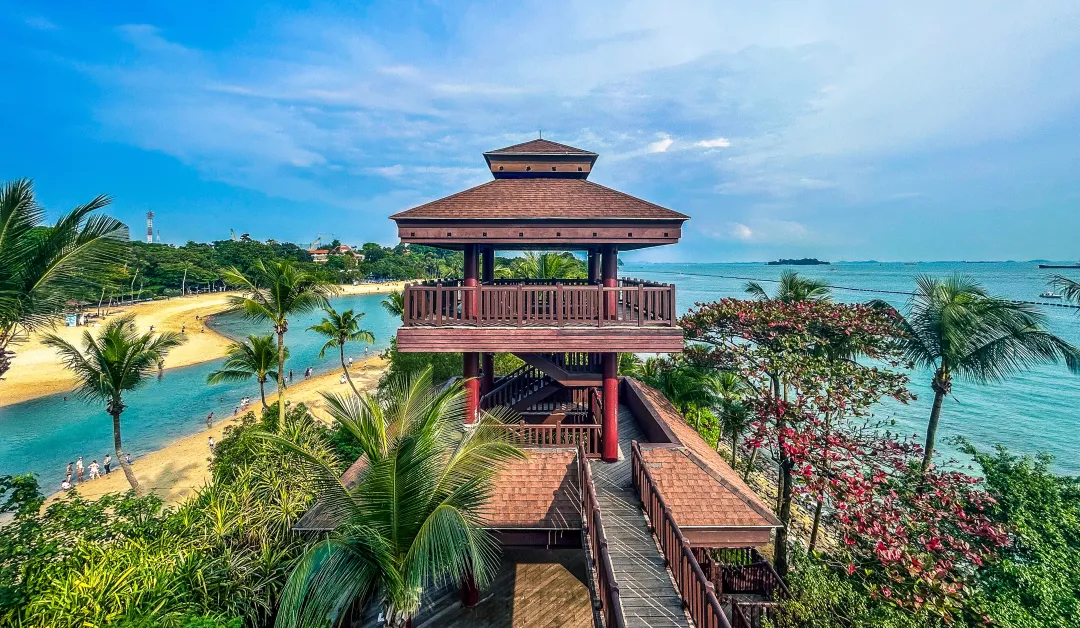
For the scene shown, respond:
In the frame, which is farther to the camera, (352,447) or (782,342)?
(352,447)

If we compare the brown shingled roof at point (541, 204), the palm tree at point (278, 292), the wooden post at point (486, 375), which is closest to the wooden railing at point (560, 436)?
the wooden post at point (486, 375)

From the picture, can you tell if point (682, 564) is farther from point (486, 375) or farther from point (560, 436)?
point (486, 375)

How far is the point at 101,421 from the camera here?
28344 mm

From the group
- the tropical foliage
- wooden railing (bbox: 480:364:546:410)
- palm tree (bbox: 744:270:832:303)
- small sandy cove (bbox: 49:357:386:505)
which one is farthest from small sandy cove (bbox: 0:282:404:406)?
palm tree (bbox: 744:270:832:303)

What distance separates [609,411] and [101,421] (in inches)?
1450

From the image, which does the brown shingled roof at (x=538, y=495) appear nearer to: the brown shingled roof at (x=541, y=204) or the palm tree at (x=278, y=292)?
the brown shingled roof at (x=541, y=204)

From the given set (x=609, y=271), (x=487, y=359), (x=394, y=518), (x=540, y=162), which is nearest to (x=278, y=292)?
(x=487, y=359)

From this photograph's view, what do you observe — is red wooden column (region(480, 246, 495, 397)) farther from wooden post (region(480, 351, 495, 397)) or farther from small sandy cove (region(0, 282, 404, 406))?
small sandy cove (region(0, 282, 404, 406))

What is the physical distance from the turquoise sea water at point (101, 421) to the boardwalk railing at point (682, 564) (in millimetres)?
27370

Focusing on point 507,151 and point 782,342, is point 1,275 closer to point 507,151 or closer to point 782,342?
point 507,151

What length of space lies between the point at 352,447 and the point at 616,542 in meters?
10.6

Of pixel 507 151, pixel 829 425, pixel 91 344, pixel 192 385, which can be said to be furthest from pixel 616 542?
pixel 192 385

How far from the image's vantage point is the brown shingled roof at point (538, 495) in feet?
24.6

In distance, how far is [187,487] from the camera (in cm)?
1839
